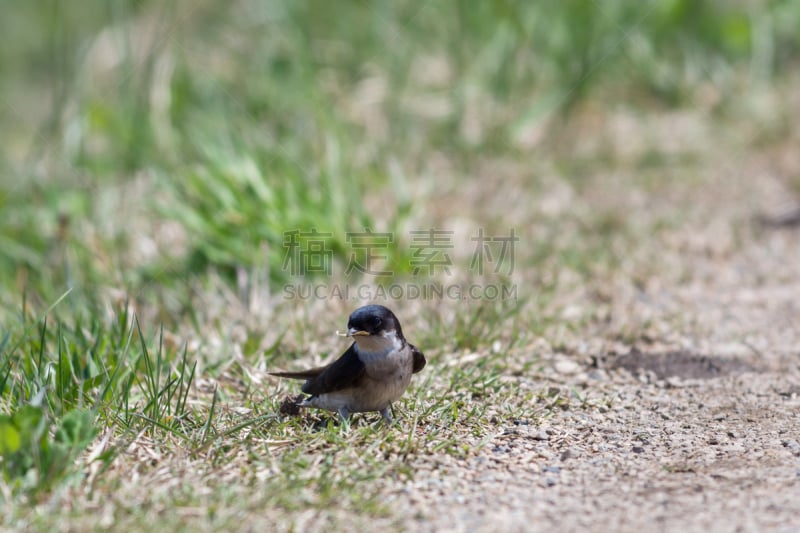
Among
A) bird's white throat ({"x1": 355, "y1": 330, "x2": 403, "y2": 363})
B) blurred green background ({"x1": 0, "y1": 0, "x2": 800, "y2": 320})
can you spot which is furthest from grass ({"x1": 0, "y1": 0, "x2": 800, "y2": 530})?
bird's white throat ({"x1": 355, "y1": 330, "x2": 403, "y2": 363})

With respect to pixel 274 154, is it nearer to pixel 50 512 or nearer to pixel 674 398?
pixel 674 398

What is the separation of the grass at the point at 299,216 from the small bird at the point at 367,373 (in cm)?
11

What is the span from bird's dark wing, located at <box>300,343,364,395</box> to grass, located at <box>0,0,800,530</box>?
0.13 m

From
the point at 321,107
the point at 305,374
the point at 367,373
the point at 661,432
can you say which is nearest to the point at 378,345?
the point at 367,373

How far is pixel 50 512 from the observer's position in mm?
2465

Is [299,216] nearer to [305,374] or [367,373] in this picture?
[305,374]

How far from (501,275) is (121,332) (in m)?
1.99

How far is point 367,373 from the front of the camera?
306 cm

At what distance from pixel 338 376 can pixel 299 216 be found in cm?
199

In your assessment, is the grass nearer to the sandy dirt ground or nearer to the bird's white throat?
the sandy dirt ground

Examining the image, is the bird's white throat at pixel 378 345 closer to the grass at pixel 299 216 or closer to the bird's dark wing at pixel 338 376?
the bird's dark wing at pixel 338 376

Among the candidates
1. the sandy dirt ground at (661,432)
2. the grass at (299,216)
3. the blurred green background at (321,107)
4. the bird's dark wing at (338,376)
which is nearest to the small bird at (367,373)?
the bird's dark wing at (338,376)

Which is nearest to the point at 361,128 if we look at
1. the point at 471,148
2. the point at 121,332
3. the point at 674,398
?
the point at 471,148

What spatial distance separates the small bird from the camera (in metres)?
3.07
